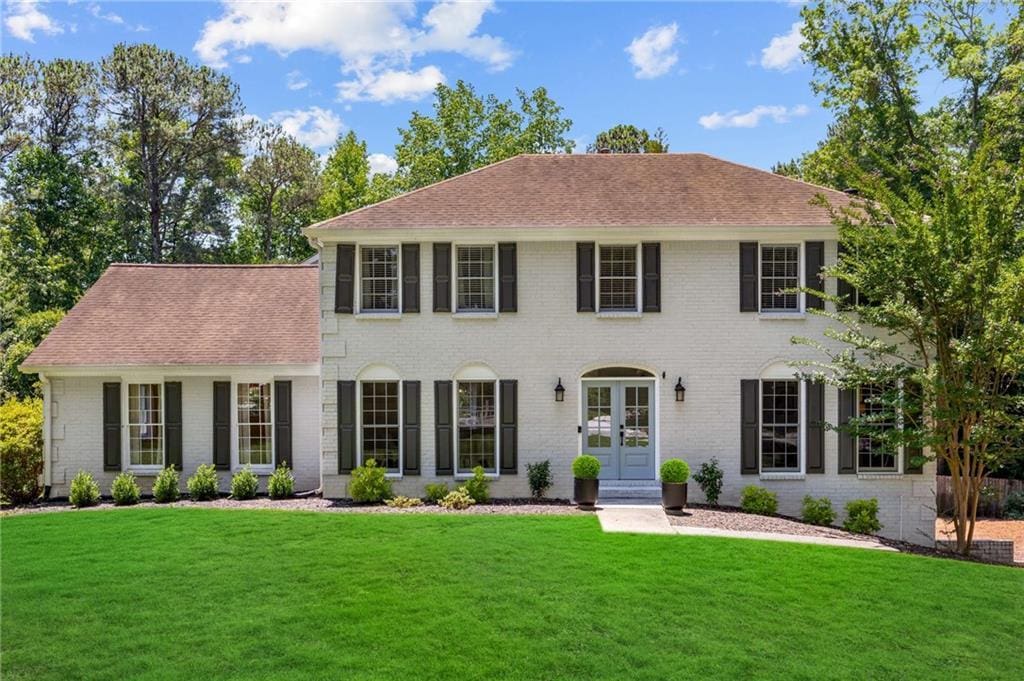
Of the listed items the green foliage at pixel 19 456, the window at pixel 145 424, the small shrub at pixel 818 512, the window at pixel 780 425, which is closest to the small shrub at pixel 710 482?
the window at pixel 780 425

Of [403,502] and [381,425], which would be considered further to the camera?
[381,425]

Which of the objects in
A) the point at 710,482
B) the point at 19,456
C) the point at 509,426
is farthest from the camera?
the point at 19,456

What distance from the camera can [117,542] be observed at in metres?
11.8

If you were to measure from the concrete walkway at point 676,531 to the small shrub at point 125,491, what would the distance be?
10300 mm

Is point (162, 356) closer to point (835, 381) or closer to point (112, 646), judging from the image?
point (112, 646)

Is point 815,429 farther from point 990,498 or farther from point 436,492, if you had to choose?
point 990,498

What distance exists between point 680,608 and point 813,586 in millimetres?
2401

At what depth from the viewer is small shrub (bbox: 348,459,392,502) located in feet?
51.0

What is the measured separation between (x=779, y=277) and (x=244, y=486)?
1292 centimetres

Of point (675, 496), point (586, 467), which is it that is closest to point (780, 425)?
point (675, 496)

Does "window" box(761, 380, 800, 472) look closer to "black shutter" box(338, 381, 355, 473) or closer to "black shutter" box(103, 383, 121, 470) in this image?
"black shutter" box(338, 381, 355, 473)

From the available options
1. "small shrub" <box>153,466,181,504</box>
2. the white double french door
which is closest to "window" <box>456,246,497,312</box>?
the white double french door

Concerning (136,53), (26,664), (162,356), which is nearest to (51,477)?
(162,356)

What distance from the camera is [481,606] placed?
9023mm
